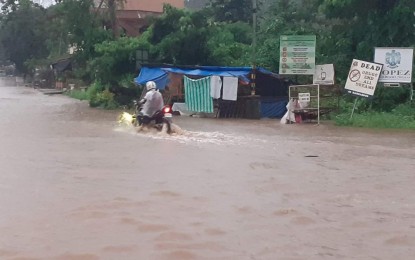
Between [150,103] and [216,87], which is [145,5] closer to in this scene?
[216,87]

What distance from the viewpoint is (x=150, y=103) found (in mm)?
14953

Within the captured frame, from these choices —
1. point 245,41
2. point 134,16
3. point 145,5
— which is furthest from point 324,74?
point 145,5

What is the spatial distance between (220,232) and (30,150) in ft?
24.0

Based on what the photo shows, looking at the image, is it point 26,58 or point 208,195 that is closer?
point 208,195

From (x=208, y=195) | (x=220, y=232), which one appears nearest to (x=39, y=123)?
(x=208, y=195)

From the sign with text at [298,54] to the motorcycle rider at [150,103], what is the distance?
7.12m

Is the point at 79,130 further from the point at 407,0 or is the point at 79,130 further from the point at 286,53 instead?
the point at 407,0

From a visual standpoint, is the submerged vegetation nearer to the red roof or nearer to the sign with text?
the sign with text

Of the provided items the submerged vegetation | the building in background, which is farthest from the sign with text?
the building in background

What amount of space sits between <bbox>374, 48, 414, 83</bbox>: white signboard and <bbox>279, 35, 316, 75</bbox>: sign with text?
88.2 inches

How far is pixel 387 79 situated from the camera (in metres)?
19.5

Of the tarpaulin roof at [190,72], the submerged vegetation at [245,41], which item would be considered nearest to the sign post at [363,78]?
the submerged vegetation at [245,41]

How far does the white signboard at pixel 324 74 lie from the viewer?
67.8 feet

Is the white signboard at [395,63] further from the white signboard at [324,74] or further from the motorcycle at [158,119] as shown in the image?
the motorcycle at [158,119]
